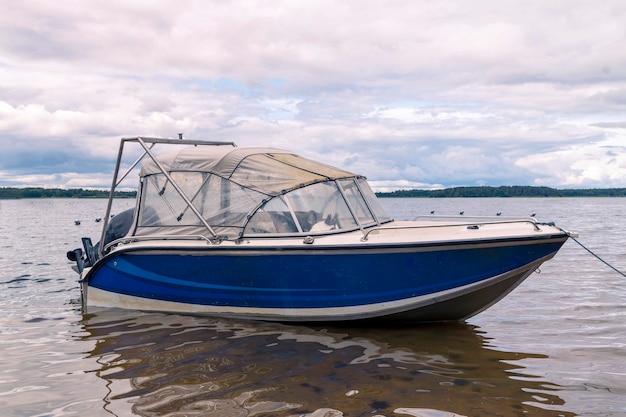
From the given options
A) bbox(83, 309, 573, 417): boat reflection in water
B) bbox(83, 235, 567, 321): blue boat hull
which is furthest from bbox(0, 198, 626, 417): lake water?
bbox(83, 235, 567, 321): blue boat hull

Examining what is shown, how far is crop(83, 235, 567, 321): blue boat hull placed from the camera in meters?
7.16

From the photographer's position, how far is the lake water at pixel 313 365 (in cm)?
548

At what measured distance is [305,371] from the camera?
21.2ft

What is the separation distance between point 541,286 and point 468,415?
813 centimetres

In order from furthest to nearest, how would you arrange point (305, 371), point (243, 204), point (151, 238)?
Answer: point (151, 238) < point (243, 204) < point (305, 371)

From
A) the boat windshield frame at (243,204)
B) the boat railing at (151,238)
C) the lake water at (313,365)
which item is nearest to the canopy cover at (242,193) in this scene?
the boat windshield frame at (243,204)

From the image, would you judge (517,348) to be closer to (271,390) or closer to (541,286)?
(271,390)

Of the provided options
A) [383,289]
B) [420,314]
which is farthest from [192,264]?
[420,314]

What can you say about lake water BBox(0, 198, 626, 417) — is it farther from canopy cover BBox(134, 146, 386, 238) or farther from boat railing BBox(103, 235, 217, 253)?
canopy cover BBox(134, 146, 386, 238)

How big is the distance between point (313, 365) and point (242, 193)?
2895 mm

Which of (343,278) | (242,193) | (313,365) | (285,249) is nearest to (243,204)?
(242,193)

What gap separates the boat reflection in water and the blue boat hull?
1.11ft

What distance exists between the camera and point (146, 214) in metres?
9.11

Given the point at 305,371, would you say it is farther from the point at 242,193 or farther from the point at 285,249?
the point at 242,193
